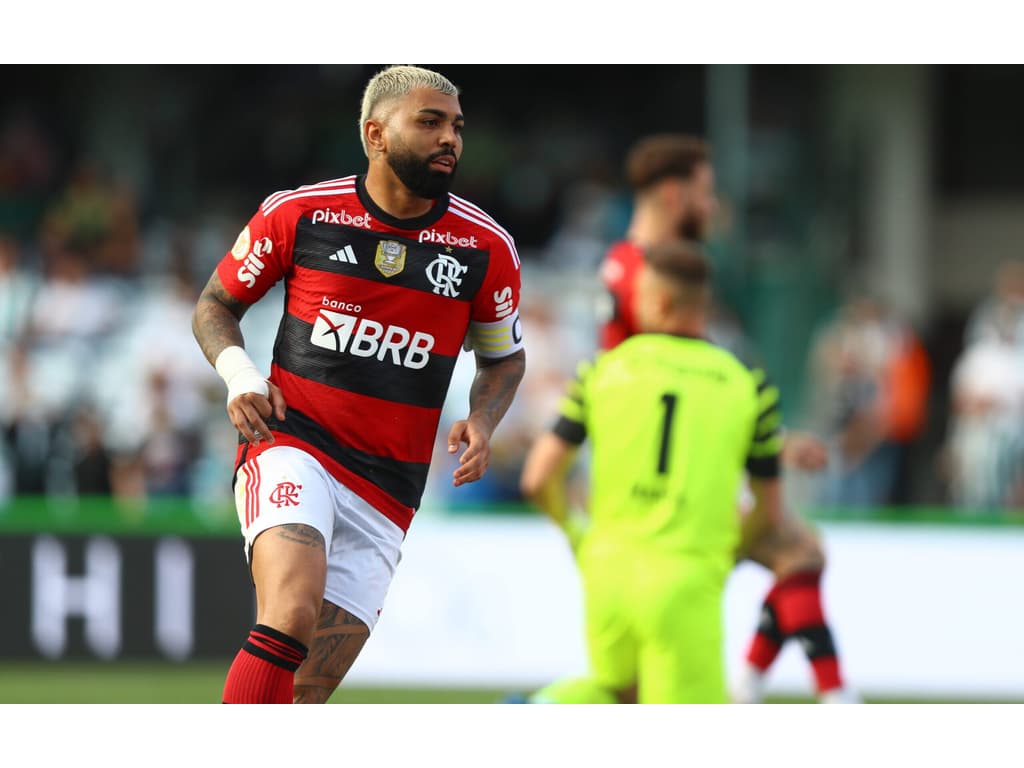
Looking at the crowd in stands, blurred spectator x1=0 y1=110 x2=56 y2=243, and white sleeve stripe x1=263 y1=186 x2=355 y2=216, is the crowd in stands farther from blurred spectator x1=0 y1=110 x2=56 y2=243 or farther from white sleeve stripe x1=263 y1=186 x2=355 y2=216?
white sleeve stripe x1=263 y1=186 x2=355 y2=216

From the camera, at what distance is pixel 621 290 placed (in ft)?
23.0

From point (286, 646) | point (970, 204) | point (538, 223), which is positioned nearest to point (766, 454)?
point (286, 646)

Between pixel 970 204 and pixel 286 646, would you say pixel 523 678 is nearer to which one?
pixel 286 646

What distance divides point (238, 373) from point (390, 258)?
630 mm

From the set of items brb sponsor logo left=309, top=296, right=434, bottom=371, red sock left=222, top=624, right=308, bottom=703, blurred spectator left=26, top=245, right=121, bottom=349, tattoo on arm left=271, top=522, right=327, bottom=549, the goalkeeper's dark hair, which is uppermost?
blurred spectator left=26, top=245, right=121, bottom=349

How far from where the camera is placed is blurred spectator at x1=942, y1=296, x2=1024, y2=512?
46.4 ft

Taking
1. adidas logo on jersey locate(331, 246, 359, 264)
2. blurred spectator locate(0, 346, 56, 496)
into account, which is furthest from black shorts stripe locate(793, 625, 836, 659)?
blurred spectator locate(0, 346, 56, 496)

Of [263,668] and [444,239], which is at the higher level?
[444,239]

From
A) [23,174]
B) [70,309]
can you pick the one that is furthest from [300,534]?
[23,174]

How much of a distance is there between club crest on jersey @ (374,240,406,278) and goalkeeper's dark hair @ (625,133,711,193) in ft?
7.53

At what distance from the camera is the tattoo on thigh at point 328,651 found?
546cm

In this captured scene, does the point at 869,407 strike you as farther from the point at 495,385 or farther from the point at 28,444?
the point at 495,385

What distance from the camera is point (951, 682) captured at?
12.0 metres
